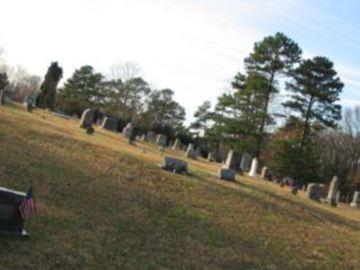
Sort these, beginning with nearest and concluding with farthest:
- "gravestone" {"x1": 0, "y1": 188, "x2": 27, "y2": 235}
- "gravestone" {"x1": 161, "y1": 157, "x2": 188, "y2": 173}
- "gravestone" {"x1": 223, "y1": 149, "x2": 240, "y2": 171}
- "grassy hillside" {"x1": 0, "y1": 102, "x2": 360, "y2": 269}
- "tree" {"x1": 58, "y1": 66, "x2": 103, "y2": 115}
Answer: "gravestone" {"x1": 0, "y1": 188, "x2": 27, "y2": 235}
"grassy hillside" {"x1": 0, "y1": 102, "x2": 360, "y2": 269}
"gravestone" {"x1": 161, "y1": 157, "x2": 188, "y2": 173}
"gravestone" {"x1": 223, "y1": 149, "x2": 240, "y2": 171}
"tree" {"x1": 58, "y1": 66, "x2": 103, "y2": 115}

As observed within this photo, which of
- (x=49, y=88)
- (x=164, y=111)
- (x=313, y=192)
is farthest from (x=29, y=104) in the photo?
(x=164, y=111)

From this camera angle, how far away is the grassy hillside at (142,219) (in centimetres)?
1228

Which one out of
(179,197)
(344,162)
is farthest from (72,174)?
(344,162)

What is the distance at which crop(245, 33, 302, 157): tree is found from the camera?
50.7 metres

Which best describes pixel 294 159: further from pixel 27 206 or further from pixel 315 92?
pixel 27 206

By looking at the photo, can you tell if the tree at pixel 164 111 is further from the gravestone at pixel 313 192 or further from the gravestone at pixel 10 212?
the gravestone at pixel 10 212

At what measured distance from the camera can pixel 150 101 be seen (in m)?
84.9

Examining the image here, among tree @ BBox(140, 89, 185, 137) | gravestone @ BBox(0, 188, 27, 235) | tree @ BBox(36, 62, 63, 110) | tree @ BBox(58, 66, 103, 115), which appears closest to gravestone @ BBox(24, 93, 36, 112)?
tree @ BBox(36, 62, 63, 110)

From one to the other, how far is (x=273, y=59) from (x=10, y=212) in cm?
4167

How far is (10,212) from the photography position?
445 inches

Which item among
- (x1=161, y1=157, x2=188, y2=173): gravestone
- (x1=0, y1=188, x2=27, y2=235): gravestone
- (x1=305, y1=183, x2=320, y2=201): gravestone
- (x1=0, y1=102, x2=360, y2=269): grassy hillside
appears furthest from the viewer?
(x1=305, y1=183, x2=320, y2=201): gravestone

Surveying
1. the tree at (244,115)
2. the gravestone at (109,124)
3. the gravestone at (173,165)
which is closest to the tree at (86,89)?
the tree at (244,115)

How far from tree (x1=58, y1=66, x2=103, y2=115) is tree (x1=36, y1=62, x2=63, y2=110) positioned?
854 inches

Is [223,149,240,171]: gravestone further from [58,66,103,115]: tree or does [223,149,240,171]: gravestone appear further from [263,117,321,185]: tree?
[58,66,103,115]: tree
